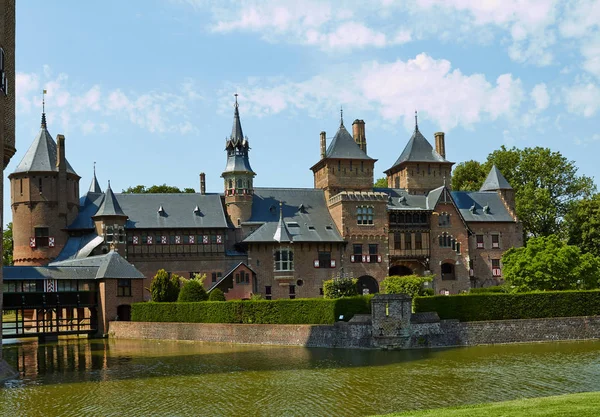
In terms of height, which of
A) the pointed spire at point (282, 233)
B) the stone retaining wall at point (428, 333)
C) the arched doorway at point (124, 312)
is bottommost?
the stone retaining wall at point (428, 333)

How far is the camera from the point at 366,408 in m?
21.0

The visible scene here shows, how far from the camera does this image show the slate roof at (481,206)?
208 feet

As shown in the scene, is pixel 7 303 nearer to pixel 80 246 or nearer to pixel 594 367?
pixel 80 246

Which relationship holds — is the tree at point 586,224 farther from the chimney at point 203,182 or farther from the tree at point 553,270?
the chimney at point 203,182

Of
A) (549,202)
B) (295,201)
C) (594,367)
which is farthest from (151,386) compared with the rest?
(549,202)

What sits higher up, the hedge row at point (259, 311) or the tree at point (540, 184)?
the tree at point (540, 184)

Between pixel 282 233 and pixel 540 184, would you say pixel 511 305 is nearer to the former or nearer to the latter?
pixel 282 233

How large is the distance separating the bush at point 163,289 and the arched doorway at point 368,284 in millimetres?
16036

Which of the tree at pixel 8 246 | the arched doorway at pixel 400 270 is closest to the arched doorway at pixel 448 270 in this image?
the arched doorway at pixel 400 270

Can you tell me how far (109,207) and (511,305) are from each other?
29741mm

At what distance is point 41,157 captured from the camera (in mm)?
56156

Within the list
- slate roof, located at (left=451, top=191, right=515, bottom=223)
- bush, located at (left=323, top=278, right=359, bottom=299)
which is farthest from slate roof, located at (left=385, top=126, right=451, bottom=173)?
bush, located at (left=323, top=278, right=359, bottom=299)

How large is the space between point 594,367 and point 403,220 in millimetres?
33191

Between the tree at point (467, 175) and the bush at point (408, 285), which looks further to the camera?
the tree at point (467, 175)
